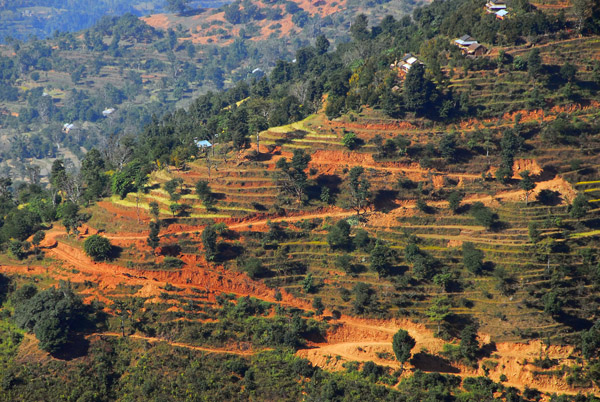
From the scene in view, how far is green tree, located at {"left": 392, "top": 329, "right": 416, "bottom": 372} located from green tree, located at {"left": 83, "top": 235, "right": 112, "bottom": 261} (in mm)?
30515

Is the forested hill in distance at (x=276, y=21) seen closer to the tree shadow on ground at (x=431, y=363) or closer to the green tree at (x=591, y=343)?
the tree shadow on ground at (x=431, y=363)

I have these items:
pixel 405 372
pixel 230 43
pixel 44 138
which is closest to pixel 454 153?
pixel 405 372

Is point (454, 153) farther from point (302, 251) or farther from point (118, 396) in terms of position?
point (118, 396)

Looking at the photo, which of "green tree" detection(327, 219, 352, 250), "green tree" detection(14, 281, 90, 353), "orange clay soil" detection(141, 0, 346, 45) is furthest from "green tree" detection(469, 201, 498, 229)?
"orange clay soil" detection(141, 0, 346, 45)

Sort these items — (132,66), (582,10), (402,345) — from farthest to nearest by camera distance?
(132,66)
(582,10)
(402,345)

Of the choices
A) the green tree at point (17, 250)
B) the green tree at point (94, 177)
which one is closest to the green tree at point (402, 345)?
the green tree at point (94, 177)

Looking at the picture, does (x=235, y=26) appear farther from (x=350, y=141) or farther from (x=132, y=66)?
(x=350, y=141)

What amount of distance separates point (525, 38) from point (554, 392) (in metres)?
44.4

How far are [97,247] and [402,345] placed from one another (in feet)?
105

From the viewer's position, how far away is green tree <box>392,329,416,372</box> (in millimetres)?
49438

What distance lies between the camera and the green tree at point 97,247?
59844 millimetres

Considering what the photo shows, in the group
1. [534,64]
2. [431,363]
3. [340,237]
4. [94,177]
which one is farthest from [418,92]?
[94,177]

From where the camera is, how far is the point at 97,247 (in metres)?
59.8

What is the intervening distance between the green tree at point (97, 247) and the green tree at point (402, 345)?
100 ft
